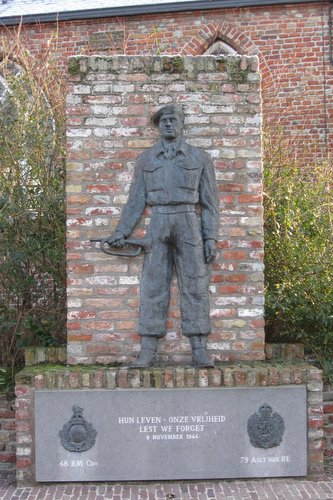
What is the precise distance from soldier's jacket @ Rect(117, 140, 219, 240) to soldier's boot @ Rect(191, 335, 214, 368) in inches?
33.2

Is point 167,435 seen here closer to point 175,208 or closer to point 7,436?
point 7,436

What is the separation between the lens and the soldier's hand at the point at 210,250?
15.4 feet

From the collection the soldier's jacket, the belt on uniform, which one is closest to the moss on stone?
the soldier's jacket

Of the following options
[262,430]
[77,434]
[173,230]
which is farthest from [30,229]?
[262,430]

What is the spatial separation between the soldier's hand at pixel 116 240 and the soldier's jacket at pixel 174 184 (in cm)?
4

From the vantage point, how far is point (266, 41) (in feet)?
36.8

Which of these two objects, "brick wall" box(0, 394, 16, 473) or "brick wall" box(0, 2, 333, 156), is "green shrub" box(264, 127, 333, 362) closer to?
"brick wall" box(0, 394, 16, 473)

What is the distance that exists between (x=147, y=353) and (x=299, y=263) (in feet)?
6.19

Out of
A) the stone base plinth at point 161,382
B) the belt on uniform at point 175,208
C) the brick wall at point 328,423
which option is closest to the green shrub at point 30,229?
the stone base plinth at point 161,382

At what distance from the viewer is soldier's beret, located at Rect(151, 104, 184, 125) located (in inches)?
185

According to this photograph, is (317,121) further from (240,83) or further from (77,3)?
(240,83)

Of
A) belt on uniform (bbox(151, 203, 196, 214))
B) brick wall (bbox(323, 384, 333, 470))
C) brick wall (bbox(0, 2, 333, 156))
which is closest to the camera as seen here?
belt on uniform (bbox(151, 203, 196, 214))

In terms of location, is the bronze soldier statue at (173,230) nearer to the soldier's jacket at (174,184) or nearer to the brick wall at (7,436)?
the soldier's jacket at (174,184)

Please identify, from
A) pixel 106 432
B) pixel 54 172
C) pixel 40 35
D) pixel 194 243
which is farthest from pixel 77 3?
pixel 106 432
